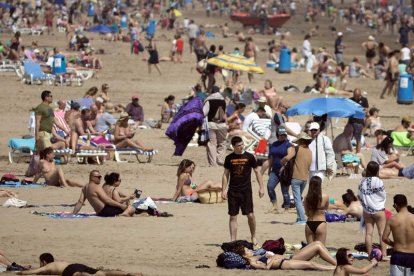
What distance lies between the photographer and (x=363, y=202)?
1340 centimetres

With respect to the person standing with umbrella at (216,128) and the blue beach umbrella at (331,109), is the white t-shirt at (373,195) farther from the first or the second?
the person standing with umbrella at (216,128)

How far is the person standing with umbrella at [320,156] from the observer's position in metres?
15.4

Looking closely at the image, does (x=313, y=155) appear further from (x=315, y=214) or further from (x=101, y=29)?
(x=101, y=29)

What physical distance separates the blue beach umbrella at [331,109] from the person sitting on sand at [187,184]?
3.74m

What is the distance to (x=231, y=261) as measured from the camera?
1291 cm

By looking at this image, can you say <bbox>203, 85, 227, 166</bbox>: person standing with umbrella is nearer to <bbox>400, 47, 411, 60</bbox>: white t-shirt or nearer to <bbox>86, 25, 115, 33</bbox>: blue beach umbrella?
<bbox>400, 47, 411, 60</bbox>: white t-shirt

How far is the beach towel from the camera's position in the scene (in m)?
20.8

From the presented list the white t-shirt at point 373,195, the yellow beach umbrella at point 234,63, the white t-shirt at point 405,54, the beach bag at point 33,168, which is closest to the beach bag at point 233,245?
the white t-shirt at point 373,195

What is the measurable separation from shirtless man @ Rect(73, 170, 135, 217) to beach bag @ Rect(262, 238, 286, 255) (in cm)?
290

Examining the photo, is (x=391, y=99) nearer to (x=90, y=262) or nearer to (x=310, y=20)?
(x=90, y=262)

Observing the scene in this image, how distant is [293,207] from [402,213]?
536 centimetres

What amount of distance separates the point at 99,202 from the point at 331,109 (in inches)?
235

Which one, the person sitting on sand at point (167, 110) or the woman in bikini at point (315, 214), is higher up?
the woman in bikini at point (315, 214)

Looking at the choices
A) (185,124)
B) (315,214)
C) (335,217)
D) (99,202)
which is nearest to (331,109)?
(185,124)
